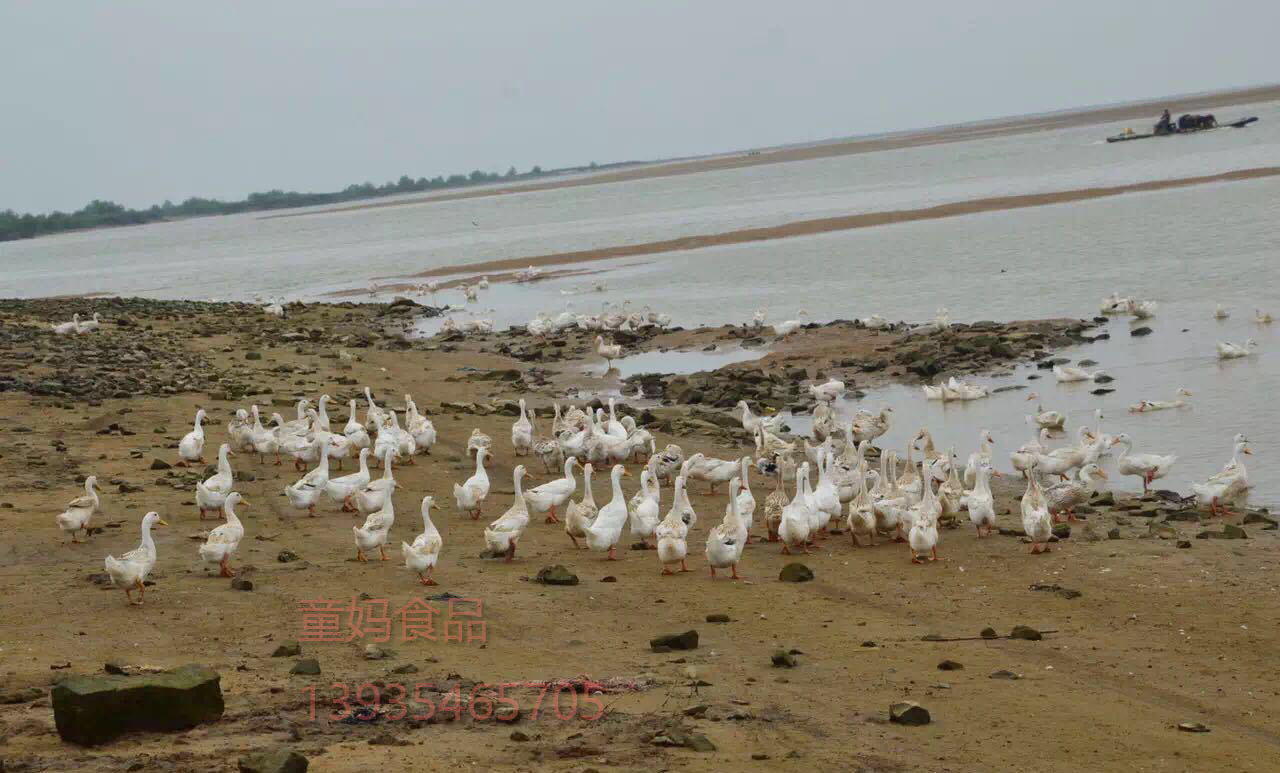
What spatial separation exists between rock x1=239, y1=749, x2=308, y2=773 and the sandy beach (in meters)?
0.30

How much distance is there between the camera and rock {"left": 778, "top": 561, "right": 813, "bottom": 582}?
41.2 ft

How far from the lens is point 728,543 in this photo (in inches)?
492

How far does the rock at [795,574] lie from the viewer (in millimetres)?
12562

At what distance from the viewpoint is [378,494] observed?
1468 centimetres

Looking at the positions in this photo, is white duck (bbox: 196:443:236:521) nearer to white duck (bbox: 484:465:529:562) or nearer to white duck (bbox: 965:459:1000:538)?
white duck (bbox: 484:465:529:562)

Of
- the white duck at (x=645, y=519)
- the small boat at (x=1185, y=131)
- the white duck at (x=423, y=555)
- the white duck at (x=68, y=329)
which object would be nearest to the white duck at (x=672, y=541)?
the white duck at (x=645, y=519)

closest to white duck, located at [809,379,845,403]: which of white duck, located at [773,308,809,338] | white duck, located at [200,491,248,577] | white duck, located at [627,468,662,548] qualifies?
white duck, located at [773,308,809,338]

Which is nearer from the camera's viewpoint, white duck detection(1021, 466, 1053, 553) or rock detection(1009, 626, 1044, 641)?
rock detection(1009, 626, 1044, 641)

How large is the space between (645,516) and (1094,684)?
223 inches

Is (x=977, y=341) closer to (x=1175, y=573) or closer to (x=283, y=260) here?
(x=1175, y=573)

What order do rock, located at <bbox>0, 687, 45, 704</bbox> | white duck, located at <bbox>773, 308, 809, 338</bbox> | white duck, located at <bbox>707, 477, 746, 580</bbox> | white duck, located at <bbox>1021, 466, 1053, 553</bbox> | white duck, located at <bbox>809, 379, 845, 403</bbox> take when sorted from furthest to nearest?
white duck, located at <bbox>773, 308, 809, 338</bbox>, white duck, located at <bbox>809, 379, 845, 403</bbox>, white duck, located at <bbox>1021, 466, 1053, 553</bbox>, white duck, located at <bbox>707, 477, 746, 580</bbox>, rock, located at <bbox>0, 687, 45, 704</bbox>

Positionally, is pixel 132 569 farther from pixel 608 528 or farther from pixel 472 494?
pixel 472 494

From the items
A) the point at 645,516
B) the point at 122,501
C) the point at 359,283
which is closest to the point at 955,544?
the point at 645,516

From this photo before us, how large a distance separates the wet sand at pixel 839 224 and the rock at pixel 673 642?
48.4 metres
